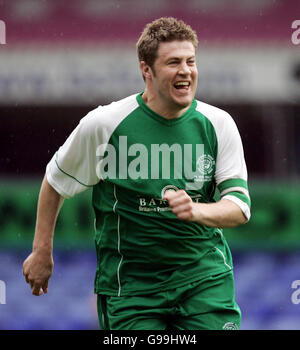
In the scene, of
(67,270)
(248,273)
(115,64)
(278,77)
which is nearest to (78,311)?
(67,270)

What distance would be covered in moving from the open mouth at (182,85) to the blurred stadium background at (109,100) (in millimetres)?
3002

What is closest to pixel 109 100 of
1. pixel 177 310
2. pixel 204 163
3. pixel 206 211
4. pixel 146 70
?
pixel 146 70

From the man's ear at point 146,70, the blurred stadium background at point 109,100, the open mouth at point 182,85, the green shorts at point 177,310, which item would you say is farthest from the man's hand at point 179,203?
the blurred stadium background at point 109,100

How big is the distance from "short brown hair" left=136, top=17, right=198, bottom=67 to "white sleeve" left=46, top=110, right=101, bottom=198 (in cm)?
41

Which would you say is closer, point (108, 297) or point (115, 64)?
point (108, 297)

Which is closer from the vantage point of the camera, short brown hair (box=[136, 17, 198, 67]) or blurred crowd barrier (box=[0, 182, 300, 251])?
short brown hair (box=[136, 17, 198, 67])

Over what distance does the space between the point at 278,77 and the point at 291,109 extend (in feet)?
0.93

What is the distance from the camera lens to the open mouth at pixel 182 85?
449 cm

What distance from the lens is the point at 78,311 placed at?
7828 mm

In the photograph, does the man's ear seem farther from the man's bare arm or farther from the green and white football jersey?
the man's bare arm

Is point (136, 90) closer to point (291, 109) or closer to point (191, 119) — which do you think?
point (291, 109)

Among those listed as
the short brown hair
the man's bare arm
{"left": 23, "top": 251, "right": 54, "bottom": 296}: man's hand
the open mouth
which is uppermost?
the short brown hair

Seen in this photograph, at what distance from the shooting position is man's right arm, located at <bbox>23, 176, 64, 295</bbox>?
468 centimetres

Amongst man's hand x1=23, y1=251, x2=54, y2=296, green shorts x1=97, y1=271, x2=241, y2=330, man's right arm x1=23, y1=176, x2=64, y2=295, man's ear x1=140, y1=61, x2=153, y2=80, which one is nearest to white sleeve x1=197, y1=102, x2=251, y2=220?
man's ear x1=140, y1=61, x2=153, y2=80
